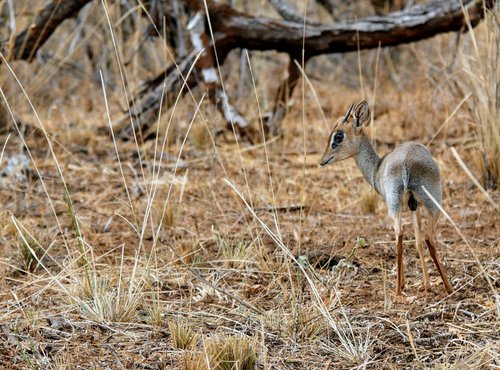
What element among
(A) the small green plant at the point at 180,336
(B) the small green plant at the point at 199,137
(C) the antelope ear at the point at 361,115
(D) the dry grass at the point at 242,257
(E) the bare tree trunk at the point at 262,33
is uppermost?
(C) the antelope ear at the point at 361,115

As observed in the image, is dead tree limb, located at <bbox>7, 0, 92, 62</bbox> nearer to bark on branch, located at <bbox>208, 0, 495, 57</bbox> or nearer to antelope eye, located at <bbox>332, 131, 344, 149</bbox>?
bark on branch, located at <bbox>208, 0, 495, 57</bbox>

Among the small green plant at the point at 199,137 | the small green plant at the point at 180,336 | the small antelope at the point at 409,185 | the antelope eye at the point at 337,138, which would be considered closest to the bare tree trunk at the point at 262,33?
the small green plant at the point at 199,137

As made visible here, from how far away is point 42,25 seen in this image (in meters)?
6.39

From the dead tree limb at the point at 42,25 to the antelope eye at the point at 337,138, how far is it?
3394 mm

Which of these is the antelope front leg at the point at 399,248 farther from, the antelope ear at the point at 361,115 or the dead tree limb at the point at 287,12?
the dead tree limb at the point at 287,12

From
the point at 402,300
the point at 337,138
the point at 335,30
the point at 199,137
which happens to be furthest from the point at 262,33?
the point at 402,300

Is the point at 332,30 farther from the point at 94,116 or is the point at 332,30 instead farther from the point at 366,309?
the point at 366,309

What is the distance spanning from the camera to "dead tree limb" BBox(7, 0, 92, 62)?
6.34 m

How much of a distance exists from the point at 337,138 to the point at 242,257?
2.42 ft

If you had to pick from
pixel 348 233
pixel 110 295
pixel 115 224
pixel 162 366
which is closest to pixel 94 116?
pixel 115 224

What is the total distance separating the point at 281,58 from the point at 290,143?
3.16 metres

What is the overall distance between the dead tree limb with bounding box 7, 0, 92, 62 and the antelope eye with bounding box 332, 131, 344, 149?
3.39 meters

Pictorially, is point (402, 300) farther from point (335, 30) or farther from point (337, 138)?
point (335, 30)

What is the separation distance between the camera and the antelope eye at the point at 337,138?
11.9ft
